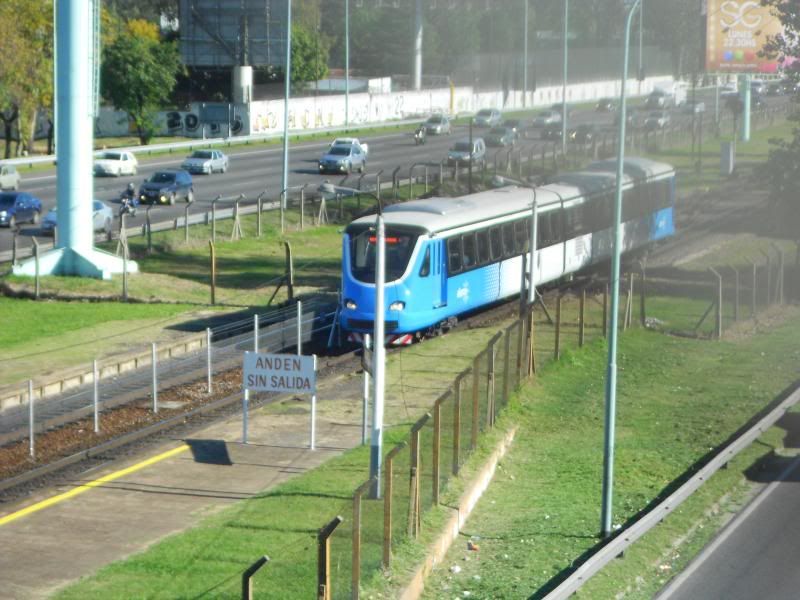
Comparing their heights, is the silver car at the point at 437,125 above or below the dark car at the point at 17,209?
above

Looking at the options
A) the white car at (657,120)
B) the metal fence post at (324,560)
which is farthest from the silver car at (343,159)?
the metal fence post at (324,560)

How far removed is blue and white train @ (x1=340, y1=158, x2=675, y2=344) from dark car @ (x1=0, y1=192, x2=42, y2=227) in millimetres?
19709

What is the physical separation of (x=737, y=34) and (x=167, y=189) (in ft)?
81.2

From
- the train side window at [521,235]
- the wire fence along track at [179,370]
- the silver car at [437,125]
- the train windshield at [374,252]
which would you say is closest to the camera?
the wire fence along track at [179,370]

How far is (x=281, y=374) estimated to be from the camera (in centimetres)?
2081

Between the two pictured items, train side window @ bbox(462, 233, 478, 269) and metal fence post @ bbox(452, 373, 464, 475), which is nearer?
metal fence post @ bbox(452, 373, 464, 475)

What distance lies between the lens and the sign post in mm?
20625

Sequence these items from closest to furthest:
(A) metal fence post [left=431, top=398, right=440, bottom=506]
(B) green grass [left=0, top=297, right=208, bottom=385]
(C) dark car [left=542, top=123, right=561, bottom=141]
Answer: (A) metal fence post [left=431, top=398, right=440, bottom=506] → (B) green grass [left=0, top=297, right=208, bottom=385] → (C) dark car [left=542, top=123, right=561, bottom=141]

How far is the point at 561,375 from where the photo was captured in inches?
1104

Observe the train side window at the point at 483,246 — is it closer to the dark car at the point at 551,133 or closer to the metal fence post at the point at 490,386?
the metal fence post at the point at 490,386

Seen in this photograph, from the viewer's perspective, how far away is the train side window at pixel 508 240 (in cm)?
3203

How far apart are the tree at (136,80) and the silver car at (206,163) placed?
1496cm

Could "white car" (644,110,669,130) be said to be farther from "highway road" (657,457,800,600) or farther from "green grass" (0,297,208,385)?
"highway road" (657,457,800,600)

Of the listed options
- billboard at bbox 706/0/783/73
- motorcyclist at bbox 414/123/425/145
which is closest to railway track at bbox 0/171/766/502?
billboard at bbox 706/0/783/73
